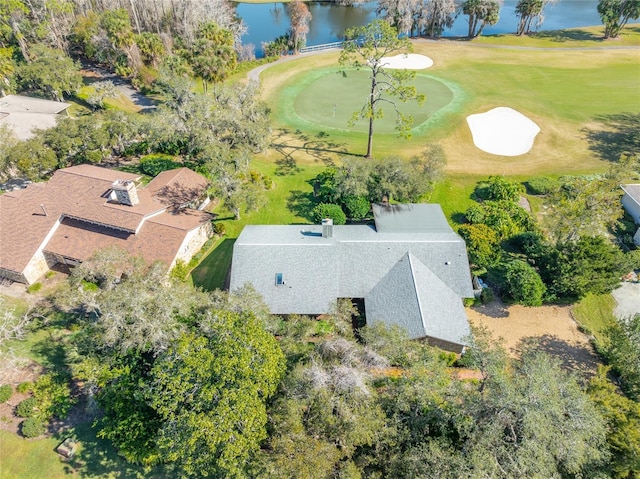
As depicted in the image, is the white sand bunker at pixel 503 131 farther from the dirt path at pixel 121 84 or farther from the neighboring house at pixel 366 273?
the dirt path at pixel 121 84

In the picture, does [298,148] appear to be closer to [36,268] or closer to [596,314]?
[36,268]

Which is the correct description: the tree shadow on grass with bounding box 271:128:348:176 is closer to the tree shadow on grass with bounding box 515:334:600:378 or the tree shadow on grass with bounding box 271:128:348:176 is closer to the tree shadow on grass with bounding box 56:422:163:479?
the tree shadow on grass with bounding box 515:334:600:378

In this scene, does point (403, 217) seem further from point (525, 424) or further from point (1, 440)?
point (1, 440)

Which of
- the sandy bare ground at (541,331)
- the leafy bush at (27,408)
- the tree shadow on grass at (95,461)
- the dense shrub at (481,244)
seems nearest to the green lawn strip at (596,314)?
the sandy bare ground at (541,331)

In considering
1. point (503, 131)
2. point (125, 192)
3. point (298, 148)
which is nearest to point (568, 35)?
point (503, 131)

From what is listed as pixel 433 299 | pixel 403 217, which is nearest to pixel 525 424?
pixel 433 299

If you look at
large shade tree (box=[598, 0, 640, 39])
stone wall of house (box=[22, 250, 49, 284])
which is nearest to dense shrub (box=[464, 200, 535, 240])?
stone wall of house (box=[22, 250, 49, 284])
